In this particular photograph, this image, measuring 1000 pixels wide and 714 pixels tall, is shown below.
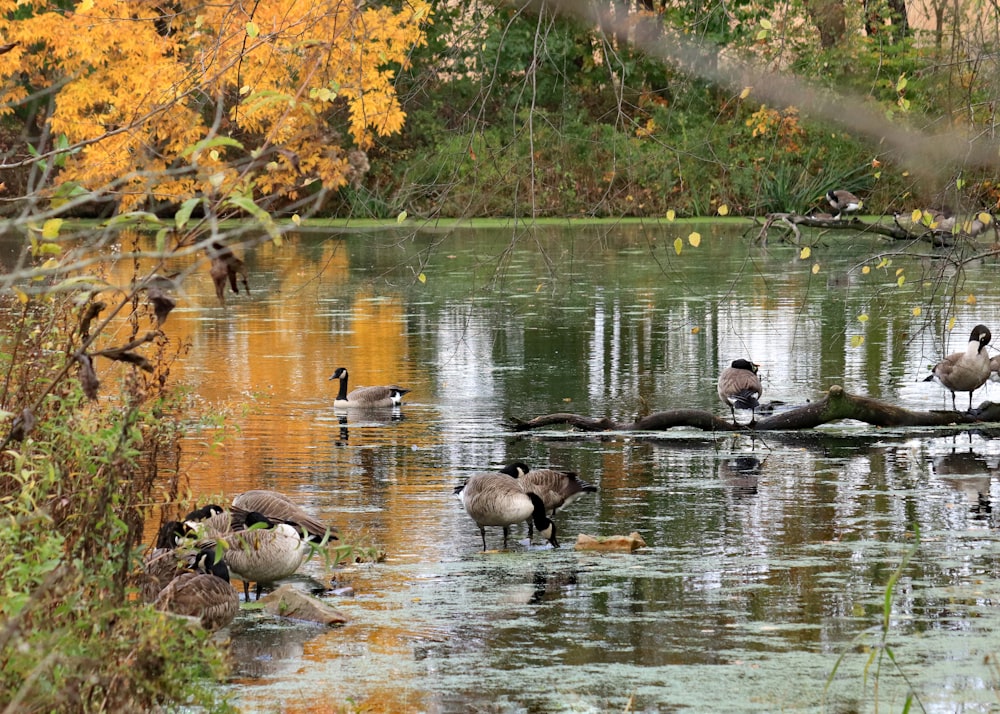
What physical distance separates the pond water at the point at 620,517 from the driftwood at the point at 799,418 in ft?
0.47

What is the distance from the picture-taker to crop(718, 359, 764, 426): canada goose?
12945mm

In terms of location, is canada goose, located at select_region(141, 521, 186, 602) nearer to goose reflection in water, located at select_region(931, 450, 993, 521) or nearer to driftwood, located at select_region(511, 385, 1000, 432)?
goose reflection in water, located at select_region(931, 450, 993, 521)

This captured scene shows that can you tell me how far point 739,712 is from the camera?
591cm

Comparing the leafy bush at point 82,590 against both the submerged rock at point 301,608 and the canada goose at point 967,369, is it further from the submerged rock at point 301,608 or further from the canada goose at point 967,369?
the canada goose at point 967,369

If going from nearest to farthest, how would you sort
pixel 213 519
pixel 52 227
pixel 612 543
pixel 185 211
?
pixel 185 211
pixel 52 227
pixel 213 519
pixel 612 543

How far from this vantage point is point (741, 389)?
13.0 metres

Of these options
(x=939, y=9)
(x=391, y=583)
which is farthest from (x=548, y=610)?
(x=939, y=9)

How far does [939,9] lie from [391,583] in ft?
14.3

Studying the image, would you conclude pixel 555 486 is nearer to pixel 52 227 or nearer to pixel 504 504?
pixel 504 504

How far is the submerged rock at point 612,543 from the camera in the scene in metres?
8.59

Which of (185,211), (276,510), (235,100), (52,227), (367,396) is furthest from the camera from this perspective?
(367,396)

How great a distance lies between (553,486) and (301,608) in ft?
8.09

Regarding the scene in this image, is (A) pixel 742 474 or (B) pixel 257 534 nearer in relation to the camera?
(B) pixel 257 534

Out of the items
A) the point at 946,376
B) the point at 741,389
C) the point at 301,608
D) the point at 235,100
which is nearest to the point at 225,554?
the point at 301,608
